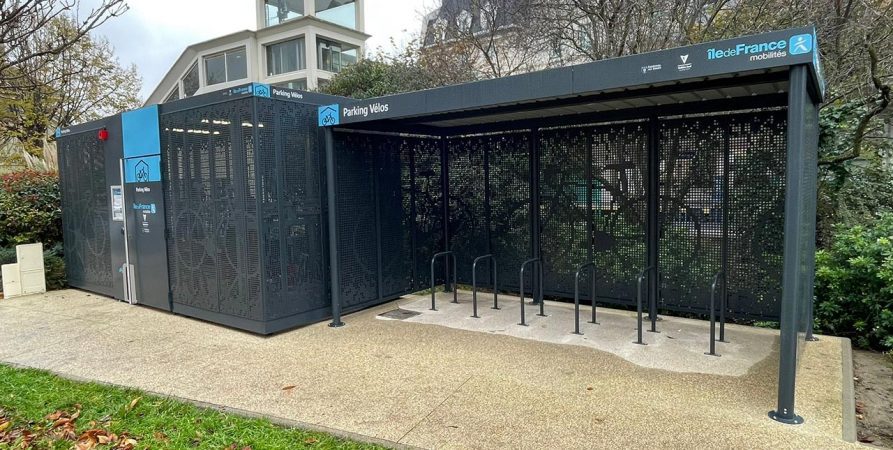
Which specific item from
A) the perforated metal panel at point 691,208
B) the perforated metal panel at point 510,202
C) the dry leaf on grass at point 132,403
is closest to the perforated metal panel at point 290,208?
the dry leaf on grass at point 132,403

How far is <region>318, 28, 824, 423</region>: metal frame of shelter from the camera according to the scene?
4.00 m

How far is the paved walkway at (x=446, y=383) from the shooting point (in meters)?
3.38

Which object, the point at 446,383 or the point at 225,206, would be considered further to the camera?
the point at 225,206

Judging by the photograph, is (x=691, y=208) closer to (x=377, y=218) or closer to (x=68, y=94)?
(x=377, y=218)

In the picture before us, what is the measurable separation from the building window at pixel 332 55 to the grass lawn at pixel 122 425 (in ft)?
80.9

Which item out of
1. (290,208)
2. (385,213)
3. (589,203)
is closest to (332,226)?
(290,208)

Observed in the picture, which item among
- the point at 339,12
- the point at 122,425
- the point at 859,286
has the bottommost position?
the point at 122,425

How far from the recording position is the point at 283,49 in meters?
27.4

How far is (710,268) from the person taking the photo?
5672 millimetres

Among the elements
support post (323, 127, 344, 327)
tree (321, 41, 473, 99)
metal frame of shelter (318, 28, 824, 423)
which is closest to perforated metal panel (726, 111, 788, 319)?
metal frame of shelter (318, 28, 824, 423)

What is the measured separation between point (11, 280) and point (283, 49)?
2159cm

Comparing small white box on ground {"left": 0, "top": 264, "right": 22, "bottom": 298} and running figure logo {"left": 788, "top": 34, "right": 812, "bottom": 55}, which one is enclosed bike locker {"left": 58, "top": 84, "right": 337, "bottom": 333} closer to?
small white box on ground {"left": 0, "top": 264, "right": 22, "bottom": 298}

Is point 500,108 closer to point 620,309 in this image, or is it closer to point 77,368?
point 620,309

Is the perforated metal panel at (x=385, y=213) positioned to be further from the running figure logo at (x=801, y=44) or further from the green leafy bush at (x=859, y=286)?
the green leafy bush at (x=859, y=286)
